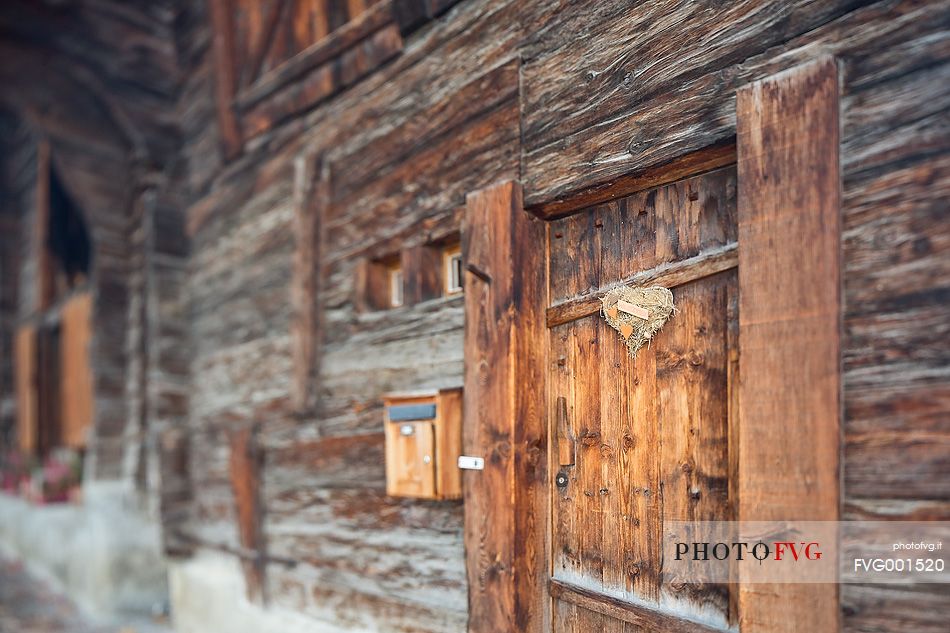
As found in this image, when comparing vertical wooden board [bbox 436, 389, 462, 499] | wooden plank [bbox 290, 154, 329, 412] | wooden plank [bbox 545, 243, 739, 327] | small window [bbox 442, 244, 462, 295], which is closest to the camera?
wooden plank [bbox 545, 243, 739, 327]

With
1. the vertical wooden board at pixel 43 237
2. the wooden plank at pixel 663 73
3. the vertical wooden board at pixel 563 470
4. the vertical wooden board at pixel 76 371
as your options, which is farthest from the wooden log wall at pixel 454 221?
the vertical wooden board at pixel 43 237

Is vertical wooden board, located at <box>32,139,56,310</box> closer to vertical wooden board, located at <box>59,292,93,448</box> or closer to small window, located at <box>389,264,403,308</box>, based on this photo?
vertical wooden board, located at <box>59,292,93,448</box>

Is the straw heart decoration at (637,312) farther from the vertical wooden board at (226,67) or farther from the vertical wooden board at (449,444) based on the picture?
the vertical wooden board at (226,67)

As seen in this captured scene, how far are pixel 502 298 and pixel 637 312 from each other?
24.0 inches

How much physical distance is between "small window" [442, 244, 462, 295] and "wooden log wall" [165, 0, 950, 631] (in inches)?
5.1

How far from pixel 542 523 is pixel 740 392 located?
3.67 ft

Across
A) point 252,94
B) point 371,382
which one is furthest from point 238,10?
point 371,382

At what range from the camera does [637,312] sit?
2.47m

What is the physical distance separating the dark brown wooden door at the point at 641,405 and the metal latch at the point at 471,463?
31cm

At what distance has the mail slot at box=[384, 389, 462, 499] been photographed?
308 centimetres

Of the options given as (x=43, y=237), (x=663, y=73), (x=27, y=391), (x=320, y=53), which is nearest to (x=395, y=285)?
(x=320, y=53)

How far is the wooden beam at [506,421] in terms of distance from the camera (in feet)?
8.96

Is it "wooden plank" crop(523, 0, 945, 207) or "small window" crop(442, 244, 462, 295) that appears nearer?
"wooden plank" crop(523, 0, 945, 207)

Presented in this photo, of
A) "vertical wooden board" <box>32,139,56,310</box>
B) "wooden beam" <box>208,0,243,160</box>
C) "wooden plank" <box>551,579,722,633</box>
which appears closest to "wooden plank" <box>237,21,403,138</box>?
"wooden beam" <box>208,0,243,160</box>
